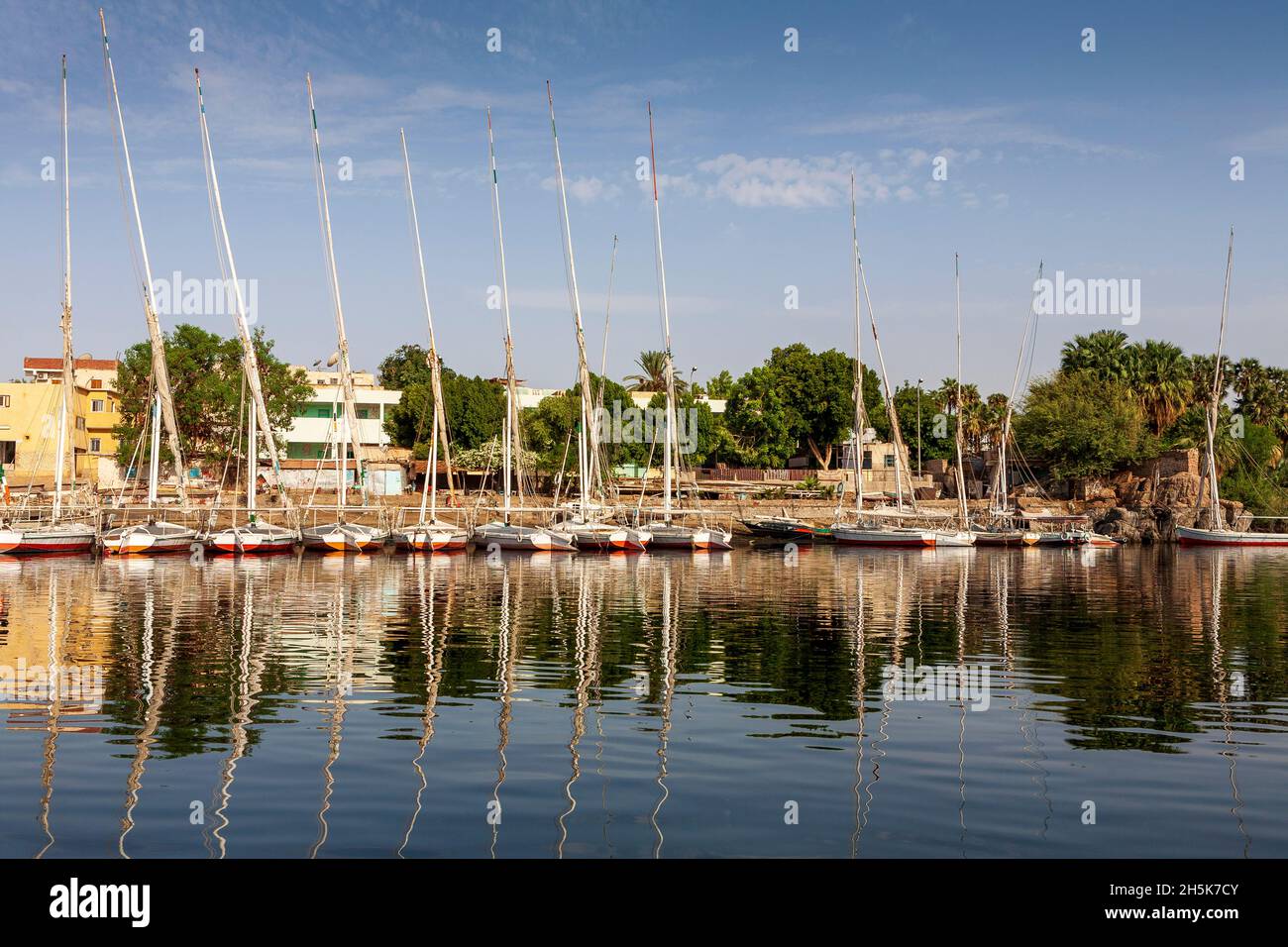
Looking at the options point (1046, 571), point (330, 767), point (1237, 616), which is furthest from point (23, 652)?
point (1046, 571)

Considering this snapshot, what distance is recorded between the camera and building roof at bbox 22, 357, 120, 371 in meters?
141

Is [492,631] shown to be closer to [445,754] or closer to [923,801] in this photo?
[445,754]

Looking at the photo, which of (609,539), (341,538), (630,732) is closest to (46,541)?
(341,538)

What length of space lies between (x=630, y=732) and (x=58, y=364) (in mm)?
143762

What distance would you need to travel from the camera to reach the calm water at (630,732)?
43.8 ft

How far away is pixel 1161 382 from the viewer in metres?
124

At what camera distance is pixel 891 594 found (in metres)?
47.6

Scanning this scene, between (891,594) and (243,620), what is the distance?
2517 cm

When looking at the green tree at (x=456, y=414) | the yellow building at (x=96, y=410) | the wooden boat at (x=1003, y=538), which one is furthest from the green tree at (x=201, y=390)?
the wooden boat at (x=1003, y=538)

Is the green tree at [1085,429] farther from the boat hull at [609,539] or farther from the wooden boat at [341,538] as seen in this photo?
the wooden boat at [341,538]

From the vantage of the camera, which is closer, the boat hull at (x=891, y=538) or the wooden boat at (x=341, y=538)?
the wooden boat at (x=341, y=538)

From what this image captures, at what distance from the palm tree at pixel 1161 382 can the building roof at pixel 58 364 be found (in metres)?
117

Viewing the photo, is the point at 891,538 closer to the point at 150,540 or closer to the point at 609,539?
the point at 609,539

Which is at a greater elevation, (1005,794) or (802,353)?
(802,353)
